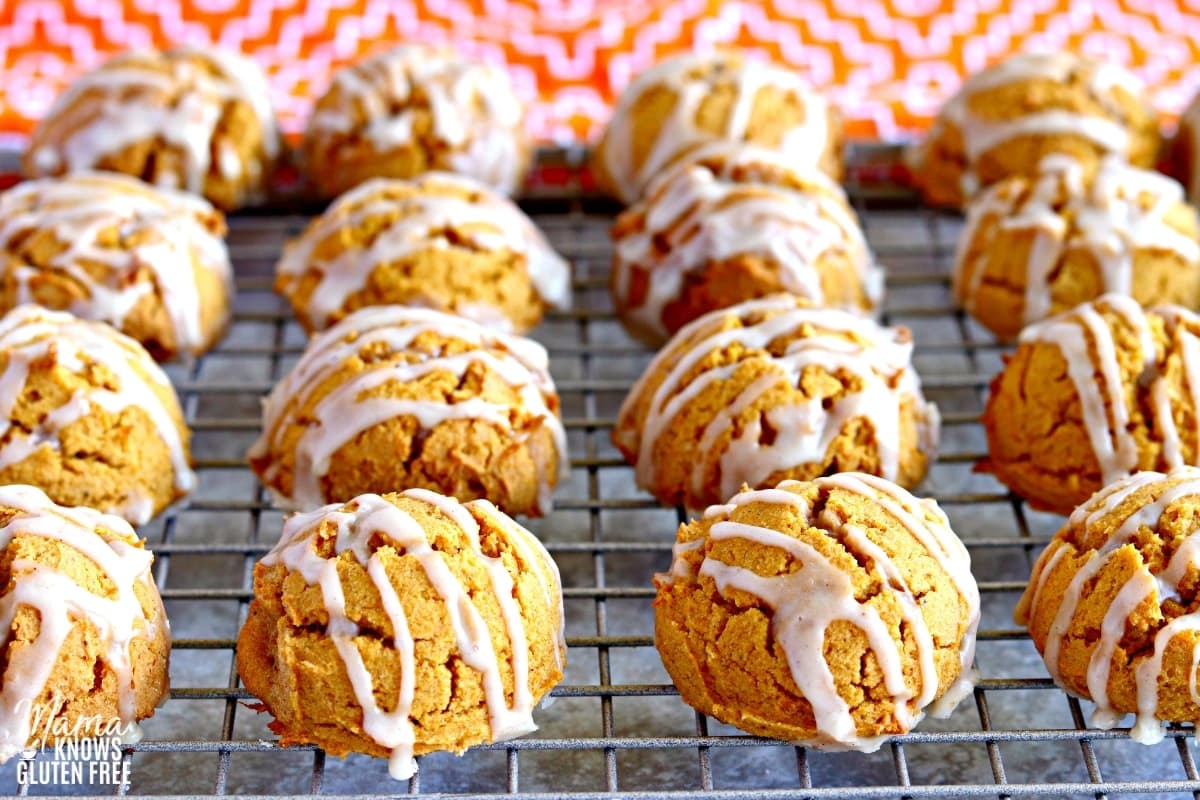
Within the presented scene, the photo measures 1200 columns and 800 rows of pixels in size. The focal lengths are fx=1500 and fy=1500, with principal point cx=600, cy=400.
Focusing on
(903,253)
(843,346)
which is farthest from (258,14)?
(843,346)

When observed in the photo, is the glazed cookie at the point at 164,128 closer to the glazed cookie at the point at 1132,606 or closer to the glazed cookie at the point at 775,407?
the glazed cookie at the point at 775,407

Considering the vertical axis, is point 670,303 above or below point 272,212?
below

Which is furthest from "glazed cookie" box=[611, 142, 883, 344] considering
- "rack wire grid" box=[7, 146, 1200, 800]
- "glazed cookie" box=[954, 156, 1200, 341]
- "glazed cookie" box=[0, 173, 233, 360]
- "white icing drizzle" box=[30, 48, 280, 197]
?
"white icing drizzle" box=[30, 48, 280, 197]

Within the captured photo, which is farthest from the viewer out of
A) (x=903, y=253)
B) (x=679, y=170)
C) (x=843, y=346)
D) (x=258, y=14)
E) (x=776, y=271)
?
(x=258, y=14)

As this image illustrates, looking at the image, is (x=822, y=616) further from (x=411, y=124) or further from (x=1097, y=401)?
(x=411, y=124)

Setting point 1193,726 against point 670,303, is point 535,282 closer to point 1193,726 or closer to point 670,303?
point 670,303

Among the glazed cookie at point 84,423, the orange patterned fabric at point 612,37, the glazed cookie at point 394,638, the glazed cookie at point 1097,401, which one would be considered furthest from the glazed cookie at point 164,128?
the glazed cookie at point 1097,401

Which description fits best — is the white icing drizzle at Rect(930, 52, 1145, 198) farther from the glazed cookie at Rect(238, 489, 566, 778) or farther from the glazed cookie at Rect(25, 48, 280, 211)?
the glazed cookie at Rect(238, 489, 566, 778)
